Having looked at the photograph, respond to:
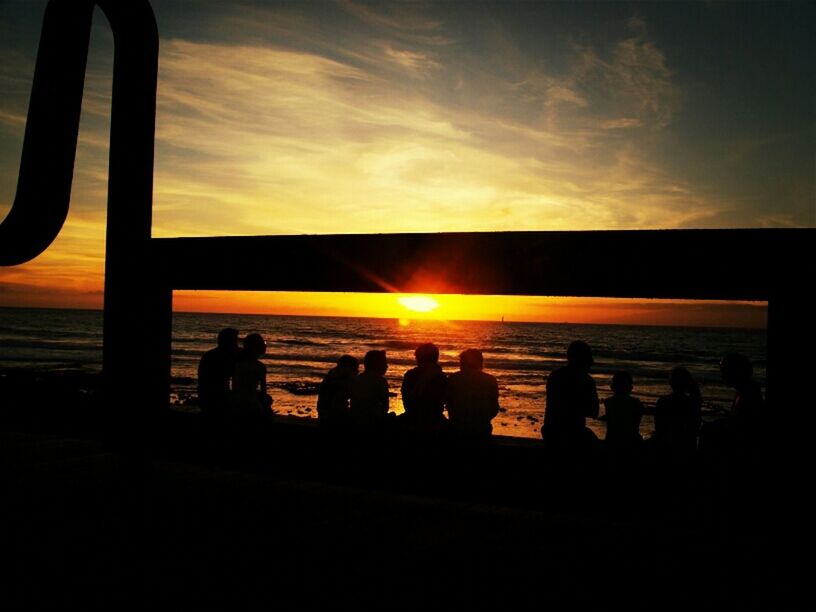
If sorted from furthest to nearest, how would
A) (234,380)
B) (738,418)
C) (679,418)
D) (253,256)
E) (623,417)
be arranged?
(234,380) < (623,417) < (679,418) < (738,418) < (253,256)

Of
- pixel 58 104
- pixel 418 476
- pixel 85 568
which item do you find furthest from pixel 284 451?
pixel 58 104

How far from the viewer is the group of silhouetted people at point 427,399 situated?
6.03 metres

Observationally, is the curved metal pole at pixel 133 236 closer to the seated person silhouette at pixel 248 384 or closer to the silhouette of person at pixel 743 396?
the seated person silhouette at pixel 248 384

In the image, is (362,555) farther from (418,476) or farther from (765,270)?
(765,270)

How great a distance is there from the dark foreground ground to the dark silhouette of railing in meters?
0.82

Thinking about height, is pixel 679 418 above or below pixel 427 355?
below

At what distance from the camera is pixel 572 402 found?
566 cm

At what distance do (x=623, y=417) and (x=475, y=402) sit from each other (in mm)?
1482

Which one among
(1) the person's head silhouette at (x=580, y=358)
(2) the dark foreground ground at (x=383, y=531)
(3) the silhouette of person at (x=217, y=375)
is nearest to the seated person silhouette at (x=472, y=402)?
(1) the person's head silhouette at (x=580, y=358)

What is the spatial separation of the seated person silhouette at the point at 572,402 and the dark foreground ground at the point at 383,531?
2.35 ft

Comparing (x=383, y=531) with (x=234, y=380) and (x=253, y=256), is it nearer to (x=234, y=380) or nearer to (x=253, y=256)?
(x=253, y=256)

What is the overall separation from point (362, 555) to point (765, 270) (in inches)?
121

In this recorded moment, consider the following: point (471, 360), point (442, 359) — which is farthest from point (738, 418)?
point (442, 359)

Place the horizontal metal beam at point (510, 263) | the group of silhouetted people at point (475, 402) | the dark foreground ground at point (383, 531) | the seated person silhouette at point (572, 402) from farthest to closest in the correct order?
the seated person silhouette at point (572, 402), the group of silhouetted people at point (475, 402), the horizontal metal beam at point (510, 263), the dark foreground ground at point (383, 531)
